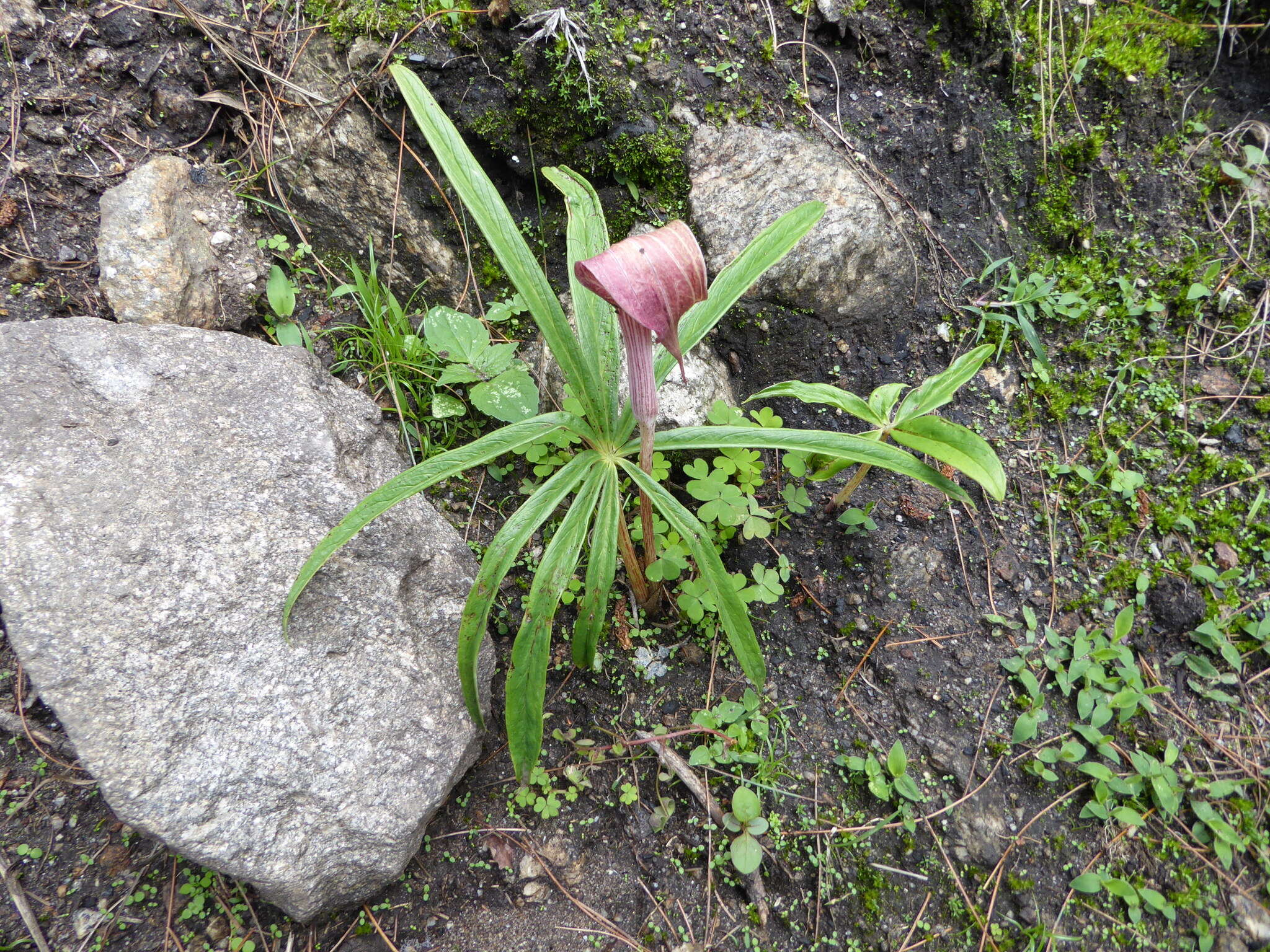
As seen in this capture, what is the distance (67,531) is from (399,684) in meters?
0.93

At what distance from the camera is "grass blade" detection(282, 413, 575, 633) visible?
161 cm

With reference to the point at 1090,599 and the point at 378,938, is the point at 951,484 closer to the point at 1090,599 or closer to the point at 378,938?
the point at 1090,599

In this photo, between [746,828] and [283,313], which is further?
[283,313]

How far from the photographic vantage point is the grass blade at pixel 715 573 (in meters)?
1.72

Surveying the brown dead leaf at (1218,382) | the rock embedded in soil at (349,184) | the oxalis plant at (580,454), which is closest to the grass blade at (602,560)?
the oxalis plant at (580,454)

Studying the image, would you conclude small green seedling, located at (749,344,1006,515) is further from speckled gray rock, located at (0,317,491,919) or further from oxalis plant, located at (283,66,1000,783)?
speckled gray rock, located at (0,317,491,919)

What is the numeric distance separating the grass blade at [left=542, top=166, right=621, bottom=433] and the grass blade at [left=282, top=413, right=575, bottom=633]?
23 centimetres

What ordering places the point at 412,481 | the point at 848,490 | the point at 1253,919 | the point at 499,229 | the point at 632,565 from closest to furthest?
1. the point at 412,481
2. the point at 499,229
3. the point at 1253,919
4. the point at 632,565
5. the point at 848,490

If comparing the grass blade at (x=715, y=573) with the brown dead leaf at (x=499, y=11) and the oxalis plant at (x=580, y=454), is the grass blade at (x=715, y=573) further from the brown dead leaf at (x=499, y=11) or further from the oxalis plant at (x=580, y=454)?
the brown dead leaf at (x=499, y=11)

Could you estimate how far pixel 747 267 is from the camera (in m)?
1.87

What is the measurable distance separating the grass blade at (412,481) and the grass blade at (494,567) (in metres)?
0.15

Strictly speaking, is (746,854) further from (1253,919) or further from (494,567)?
(1253,919)

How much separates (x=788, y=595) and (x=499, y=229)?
151 cm

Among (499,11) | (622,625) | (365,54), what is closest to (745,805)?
(622,625)
